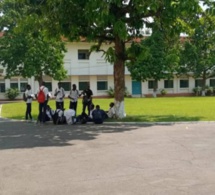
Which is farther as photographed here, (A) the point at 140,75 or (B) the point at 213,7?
(A) the point at 140,75

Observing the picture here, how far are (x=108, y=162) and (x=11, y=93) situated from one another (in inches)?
1482

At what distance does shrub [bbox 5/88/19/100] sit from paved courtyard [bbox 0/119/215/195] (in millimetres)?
32148

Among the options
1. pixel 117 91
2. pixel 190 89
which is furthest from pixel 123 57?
pixel 190 89

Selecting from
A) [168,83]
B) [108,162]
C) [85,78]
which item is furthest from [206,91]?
[108,162]

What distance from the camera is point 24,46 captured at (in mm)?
36125

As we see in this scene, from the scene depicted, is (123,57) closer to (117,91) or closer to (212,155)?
(117,91)

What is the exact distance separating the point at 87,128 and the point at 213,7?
6.66 metres

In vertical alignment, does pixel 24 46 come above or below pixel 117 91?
above

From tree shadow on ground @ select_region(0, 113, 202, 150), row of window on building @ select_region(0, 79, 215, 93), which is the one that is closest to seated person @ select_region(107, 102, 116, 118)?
tree shadow on ground @ select_region(0, 113, 202, 150)

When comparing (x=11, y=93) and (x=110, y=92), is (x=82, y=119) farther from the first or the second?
(x=110, y=92)

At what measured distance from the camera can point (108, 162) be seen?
7477 millimetres

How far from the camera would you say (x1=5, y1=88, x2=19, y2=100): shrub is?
1710 inches

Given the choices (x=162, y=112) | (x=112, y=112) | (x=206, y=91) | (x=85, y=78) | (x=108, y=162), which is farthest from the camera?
(x=206, y=91)

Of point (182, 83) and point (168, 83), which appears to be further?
point (182, 83)
